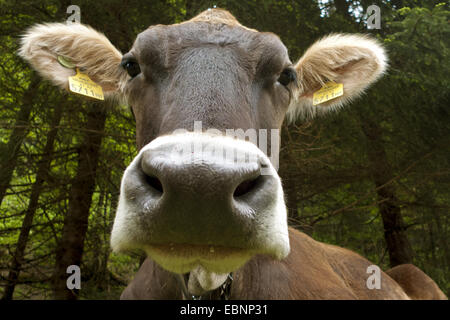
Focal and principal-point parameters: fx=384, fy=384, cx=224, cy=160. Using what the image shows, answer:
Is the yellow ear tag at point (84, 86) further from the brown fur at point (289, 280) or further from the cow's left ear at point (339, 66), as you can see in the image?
the cow's left ear at point (339, 66)

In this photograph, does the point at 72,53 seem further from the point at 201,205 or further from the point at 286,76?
the point at 201,205

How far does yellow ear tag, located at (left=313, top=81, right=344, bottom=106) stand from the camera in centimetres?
403

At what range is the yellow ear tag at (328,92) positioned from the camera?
4030 mm

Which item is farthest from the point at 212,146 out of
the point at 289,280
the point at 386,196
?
the point at 386,196

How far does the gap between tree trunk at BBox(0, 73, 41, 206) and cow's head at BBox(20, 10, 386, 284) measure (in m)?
2.85

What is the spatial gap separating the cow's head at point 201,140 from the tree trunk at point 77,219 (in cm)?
340

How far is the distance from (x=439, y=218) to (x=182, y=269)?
724 cm

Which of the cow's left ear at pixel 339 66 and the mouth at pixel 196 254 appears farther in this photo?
the cow's left ear at pixel 339 66

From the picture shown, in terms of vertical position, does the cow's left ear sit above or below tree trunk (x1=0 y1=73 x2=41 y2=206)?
below

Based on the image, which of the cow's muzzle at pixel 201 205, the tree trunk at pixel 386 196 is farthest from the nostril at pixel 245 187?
the tree trunk at pixel 386 196

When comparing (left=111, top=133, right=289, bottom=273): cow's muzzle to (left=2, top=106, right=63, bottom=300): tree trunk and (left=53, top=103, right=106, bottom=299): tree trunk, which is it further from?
(left=53, top=103, right=106, bottom=299): tree trunk

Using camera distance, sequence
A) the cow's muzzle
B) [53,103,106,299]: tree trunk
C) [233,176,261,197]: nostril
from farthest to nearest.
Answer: [53,103,106,299]: tree trunk
[233,176,261,197]: nostril
the cow's muzzle

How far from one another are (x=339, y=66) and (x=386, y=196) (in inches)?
191

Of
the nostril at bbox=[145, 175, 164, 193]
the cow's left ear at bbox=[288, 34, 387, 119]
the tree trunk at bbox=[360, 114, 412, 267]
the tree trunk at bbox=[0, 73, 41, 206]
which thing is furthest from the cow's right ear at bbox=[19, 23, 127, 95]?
the tree trunk at bbox=[360, 114, 412, 267]
